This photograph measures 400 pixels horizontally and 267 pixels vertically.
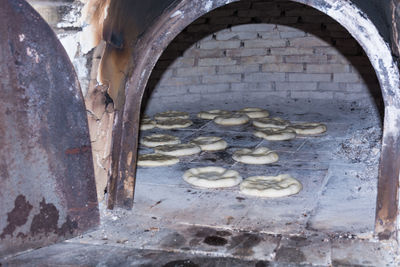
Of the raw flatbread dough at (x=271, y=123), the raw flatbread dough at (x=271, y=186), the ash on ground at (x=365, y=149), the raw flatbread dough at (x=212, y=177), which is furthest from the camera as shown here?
the raw flatbread dough at (x=271, y=123)

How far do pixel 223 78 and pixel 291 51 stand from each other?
2.76ft

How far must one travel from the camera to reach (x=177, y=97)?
246 inches

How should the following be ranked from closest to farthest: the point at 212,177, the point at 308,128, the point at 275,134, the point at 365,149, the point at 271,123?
the point at 212,177 < the point at 365,149 < the point at 275,134 < the point at 308,128 < the point at 271,123

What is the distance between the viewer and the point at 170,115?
571 centimetres

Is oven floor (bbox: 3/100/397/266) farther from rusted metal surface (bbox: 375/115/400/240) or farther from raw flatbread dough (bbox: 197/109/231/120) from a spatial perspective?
raw flatbread dough (bbox: 197/109/231/120)

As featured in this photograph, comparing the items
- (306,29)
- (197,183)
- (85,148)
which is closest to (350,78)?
(306,29)

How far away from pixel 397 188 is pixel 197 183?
56.4 inches

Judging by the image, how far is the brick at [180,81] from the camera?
6195mm

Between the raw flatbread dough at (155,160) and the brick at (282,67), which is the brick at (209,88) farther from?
the raw flatbread dough at (155,160)

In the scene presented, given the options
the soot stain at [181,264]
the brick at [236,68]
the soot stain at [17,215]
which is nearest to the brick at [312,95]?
the brick at [236,68]

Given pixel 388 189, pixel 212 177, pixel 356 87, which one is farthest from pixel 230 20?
pixel 388 189

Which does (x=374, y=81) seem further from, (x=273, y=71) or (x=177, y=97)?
(x=177, y=97)

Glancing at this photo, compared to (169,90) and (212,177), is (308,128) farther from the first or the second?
(169,90)

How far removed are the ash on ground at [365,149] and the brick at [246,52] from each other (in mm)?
1650
